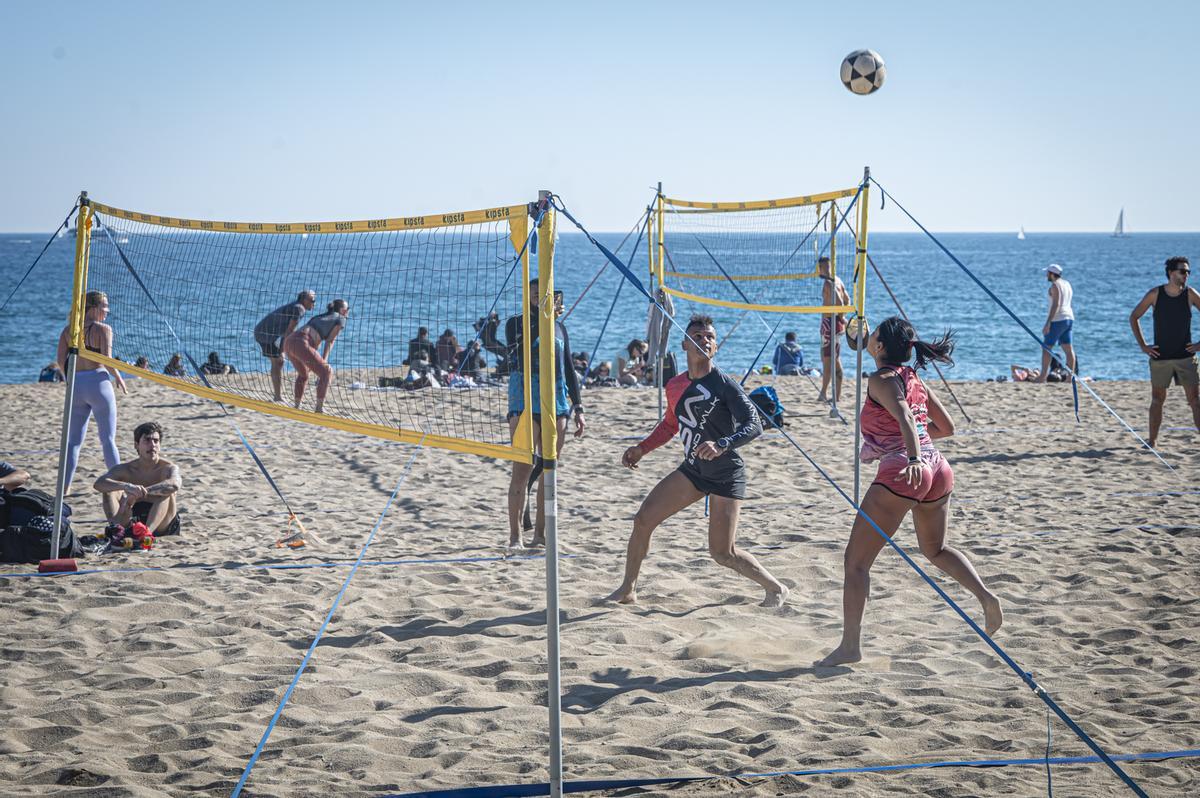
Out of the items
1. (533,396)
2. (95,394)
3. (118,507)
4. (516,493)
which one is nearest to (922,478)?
(533,396)

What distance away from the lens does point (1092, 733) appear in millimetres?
3869

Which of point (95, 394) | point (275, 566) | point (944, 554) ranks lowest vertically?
point (275, 566)

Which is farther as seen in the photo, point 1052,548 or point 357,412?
point 357,412

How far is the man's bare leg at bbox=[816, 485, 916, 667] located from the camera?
4.36 meters

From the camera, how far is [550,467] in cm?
329

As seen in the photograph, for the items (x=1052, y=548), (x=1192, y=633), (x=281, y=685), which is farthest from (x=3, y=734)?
(x=1052, y=548)

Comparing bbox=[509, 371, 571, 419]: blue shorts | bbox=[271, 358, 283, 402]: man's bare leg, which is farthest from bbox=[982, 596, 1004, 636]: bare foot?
bbox=[271, 358, 283, 402]: man's bare leg

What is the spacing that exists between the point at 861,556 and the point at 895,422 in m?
0.60

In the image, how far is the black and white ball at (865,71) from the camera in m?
8.98

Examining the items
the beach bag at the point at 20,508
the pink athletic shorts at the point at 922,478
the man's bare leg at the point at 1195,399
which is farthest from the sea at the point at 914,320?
the man's bare leg at the point at 1195,399

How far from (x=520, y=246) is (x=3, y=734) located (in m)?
2.68

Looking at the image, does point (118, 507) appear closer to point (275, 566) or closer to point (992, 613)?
point (275, 566)

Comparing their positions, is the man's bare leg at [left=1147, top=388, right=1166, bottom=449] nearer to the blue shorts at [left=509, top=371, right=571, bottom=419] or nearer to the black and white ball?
the black and white ball

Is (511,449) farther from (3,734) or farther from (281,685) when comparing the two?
(3,734)
